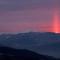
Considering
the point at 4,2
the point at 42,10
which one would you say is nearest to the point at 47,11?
the point at 42,10

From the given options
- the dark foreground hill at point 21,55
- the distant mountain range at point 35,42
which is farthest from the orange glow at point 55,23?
the dark foreground hill at point 21,55

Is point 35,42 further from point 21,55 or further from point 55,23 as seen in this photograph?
point 55,23

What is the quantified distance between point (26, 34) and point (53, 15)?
0.85ft

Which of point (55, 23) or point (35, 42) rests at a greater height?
point (55, 23)

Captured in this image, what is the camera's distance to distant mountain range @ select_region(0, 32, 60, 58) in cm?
138

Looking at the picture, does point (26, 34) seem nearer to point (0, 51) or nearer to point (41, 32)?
point (41, 32)

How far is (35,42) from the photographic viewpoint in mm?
1429

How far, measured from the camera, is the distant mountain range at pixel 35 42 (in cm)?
138

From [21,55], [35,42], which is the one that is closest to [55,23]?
[35,42]

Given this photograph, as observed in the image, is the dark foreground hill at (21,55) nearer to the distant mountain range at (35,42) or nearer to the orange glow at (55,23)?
the distant mountain range at (35,42)

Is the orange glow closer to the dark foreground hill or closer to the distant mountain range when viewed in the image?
the distant mountain range

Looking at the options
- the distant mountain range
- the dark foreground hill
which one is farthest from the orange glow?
the dark foreground hill

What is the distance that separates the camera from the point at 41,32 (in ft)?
5.16

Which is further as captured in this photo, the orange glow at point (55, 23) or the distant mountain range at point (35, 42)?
the orange glow at point (55, 23)
